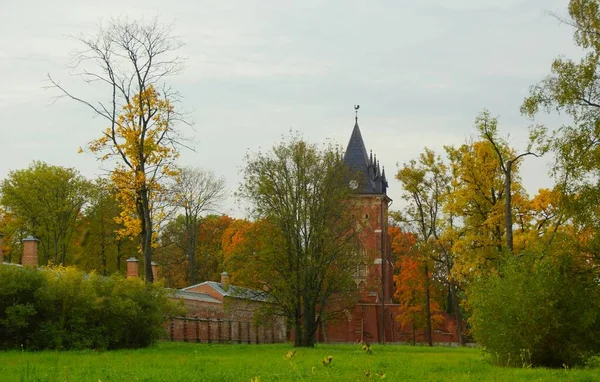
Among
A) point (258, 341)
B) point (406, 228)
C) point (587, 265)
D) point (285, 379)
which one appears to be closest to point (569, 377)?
point (285, 379)

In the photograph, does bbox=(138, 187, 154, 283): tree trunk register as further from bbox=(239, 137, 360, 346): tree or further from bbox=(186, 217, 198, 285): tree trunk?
bbox=(186, 217, 198, 285): tree trunk

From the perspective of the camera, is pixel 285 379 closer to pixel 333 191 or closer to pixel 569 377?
pixel 569 377

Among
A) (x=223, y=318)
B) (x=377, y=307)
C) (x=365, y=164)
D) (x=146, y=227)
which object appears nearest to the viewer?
(x=146, y=227)

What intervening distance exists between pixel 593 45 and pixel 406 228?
27.9 meters

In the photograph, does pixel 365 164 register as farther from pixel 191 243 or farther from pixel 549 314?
pixel 549 314

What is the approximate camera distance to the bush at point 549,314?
760 inches

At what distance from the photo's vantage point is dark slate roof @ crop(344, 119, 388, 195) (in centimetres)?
7456

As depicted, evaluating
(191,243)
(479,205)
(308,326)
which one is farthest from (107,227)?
(479,205)

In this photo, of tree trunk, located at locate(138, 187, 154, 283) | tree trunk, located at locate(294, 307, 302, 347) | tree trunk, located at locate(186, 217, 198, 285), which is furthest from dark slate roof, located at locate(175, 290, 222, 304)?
tree trunk, located at locate(138, 187, 154, 283)

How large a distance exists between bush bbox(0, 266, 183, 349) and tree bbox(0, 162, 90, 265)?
28741 mm

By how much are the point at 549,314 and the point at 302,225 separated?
20195mm

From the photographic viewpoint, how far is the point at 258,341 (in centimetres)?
5947

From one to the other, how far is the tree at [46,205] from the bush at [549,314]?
147 feet

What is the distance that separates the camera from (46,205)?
2360 inches
